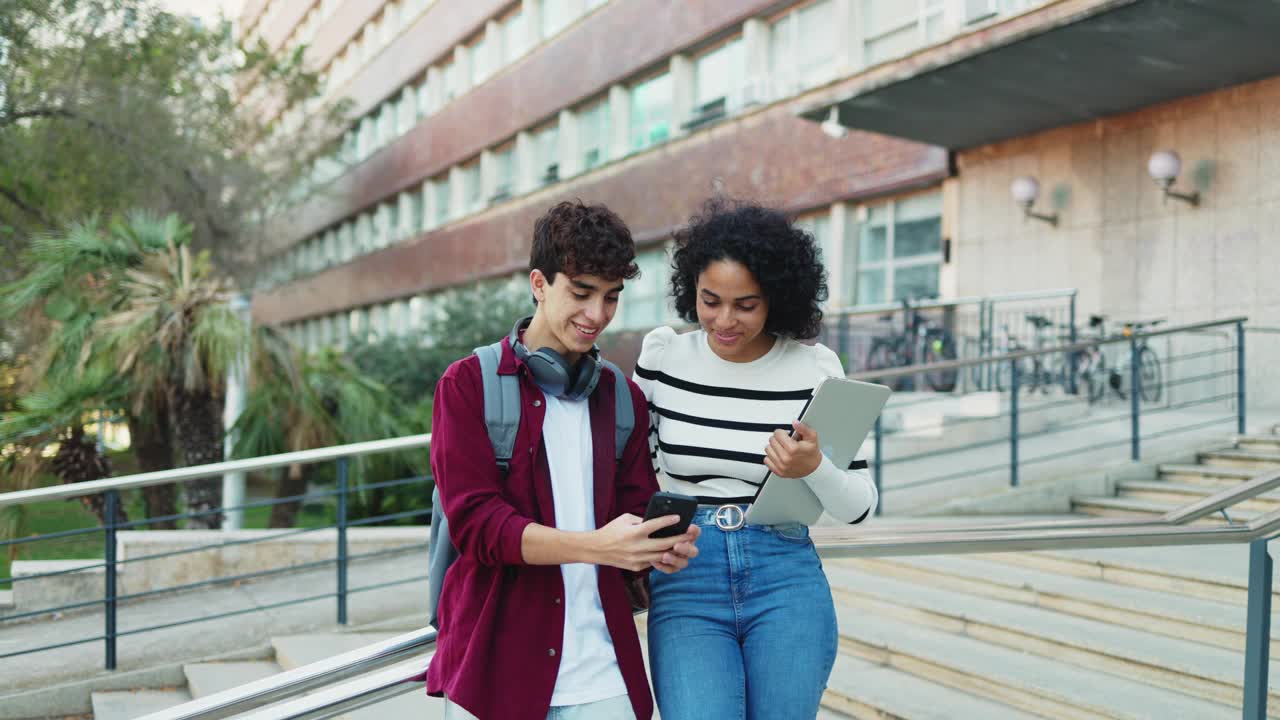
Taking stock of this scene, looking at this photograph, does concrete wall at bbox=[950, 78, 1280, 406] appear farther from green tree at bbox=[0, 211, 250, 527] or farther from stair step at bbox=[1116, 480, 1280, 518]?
green tree at bbox=[0, 211, 250, 527]

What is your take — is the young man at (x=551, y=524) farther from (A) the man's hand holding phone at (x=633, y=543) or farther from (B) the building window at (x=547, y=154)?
(B) the building window at (x=547, y=154)

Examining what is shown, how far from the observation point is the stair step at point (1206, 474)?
24.6 feet

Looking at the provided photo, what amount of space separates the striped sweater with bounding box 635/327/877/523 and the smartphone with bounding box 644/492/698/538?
1.39 ft

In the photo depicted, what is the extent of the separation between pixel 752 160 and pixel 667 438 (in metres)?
14.6

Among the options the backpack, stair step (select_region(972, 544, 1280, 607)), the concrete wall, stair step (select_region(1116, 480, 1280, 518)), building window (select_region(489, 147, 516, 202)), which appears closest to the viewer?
the backpack

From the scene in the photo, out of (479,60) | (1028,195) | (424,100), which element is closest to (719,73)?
(1028,195)

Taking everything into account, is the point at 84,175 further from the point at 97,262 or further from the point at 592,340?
the point at 592,340

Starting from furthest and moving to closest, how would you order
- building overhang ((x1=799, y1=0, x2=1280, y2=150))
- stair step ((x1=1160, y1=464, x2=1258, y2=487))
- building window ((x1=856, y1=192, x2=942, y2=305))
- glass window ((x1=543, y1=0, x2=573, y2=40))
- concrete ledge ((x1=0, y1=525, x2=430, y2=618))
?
glass window ((x1=543, y1=0, x2=573, y2=40)) < building window ((x1=856, y1=192, x2=942, y2=305)) < building overhang ((x1=799, y1=0, x2=1280, y2=150)) < stair step ((x1=1160, y1=464, x2=1258, y2=487)) < concrete ledge ((x1=0, y1=525, x2=430, y2=618))

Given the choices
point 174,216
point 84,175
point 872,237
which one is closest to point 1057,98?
point 872,237

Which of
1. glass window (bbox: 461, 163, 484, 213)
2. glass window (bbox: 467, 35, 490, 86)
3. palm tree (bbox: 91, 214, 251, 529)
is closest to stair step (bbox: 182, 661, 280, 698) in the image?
palm tree (bbox: 91, 214, 251, 529)

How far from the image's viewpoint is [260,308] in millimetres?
43156

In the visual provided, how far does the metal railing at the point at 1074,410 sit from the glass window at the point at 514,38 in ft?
48.7

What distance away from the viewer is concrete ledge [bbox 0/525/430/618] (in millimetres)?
7172

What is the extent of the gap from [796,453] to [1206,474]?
6.84 meters
